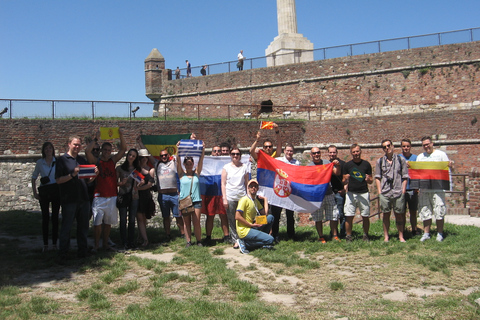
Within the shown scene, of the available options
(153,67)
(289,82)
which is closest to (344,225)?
(289,82)

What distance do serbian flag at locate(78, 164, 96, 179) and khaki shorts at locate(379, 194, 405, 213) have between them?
497 cm

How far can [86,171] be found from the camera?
7254 millimetres

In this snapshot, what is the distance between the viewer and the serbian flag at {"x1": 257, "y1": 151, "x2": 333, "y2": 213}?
27.9 ft

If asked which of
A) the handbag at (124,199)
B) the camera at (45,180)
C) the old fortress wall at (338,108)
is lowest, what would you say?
the handbag at (124,199)

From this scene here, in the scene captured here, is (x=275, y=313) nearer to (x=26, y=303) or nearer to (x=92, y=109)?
(x=26, y=303)

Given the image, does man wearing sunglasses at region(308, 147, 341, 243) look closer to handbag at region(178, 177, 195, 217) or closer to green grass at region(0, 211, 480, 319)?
green grass at region(0, 211, 480, 319)

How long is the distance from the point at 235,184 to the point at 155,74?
74.0 ft

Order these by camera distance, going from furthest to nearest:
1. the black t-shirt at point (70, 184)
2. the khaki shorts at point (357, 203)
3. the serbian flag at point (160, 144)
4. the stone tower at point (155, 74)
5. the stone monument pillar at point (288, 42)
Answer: the stone tower at point (155, 74)
the stone monument pillar at point (288, 42)
the serbian flag at point (160, 144)
the khaki shorts at point (357, 203)
the black t-shirt at point (70, 184)

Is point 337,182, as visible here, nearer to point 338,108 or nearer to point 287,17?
point 338,108

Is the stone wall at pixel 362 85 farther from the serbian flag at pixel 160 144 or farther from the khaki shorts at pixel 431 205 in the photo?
the khaki shorts at pixel 431 205

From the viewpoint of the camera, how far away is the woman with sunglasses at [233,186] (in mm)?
8227

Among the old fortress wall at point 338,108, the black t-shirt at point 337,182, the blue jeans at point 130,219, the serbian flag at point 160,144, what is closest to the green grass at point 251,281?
the blue jeans at point 130,219

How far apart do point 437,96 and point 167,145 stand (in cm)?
1619

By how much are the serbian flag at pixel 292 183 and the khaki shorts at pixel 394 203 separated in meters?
1.05
